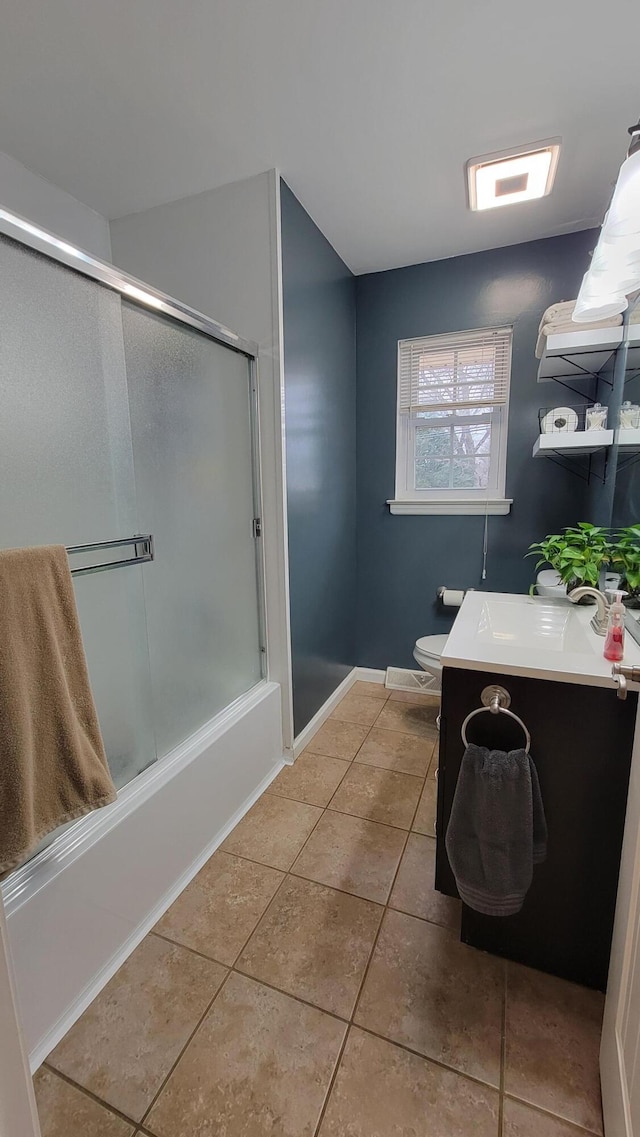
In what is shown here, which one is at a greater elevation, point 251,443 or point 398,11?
point 398,11

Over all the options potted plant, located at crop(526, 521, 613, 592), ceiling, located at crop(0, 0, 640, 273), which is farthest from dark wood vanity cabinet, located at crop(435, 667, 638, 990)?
ceiling, located at crop(0, 0, 640, 273)

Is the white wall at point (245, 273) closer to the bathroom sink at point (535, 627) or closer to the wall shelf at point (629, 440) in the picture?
the bathroom sink at point (535, 627)

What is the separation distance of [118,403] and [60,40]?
37.8 inches

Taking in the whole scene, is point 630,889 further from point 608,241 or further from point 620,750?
point 608,241

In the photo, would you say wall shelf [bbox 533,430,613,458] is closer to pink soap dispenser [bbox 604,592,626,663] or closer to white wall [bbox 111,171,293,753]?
pink soap dispenser [bbox 604,592,626,663]

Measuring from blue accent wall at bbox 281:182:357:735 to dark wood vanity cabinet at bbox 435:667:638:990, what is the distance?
1098 millimetres

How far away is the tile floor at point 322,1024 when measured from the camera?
36.7 inches

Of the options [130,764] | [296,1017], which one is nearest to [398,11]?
[130,764]

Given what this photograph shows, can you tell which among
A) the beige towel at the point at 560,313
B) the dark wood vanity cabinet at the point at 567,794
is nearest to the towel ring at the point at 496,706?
the dark wood vanity cabinet at the point at 567,794

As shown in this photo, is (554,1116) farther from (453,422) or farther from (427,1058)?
(453,422)

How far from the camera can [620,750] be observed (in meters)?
1.04

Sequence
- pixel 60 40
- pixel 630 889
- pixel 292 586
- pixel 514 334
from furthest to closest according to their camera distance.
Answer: pixel 514 334, pixel 292 586, pixel 60 40, pixel 630 889

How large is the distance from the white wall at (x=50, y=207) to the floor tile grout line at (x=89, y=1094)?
2283 millimetres

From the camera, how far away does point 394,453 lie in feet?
8.84
